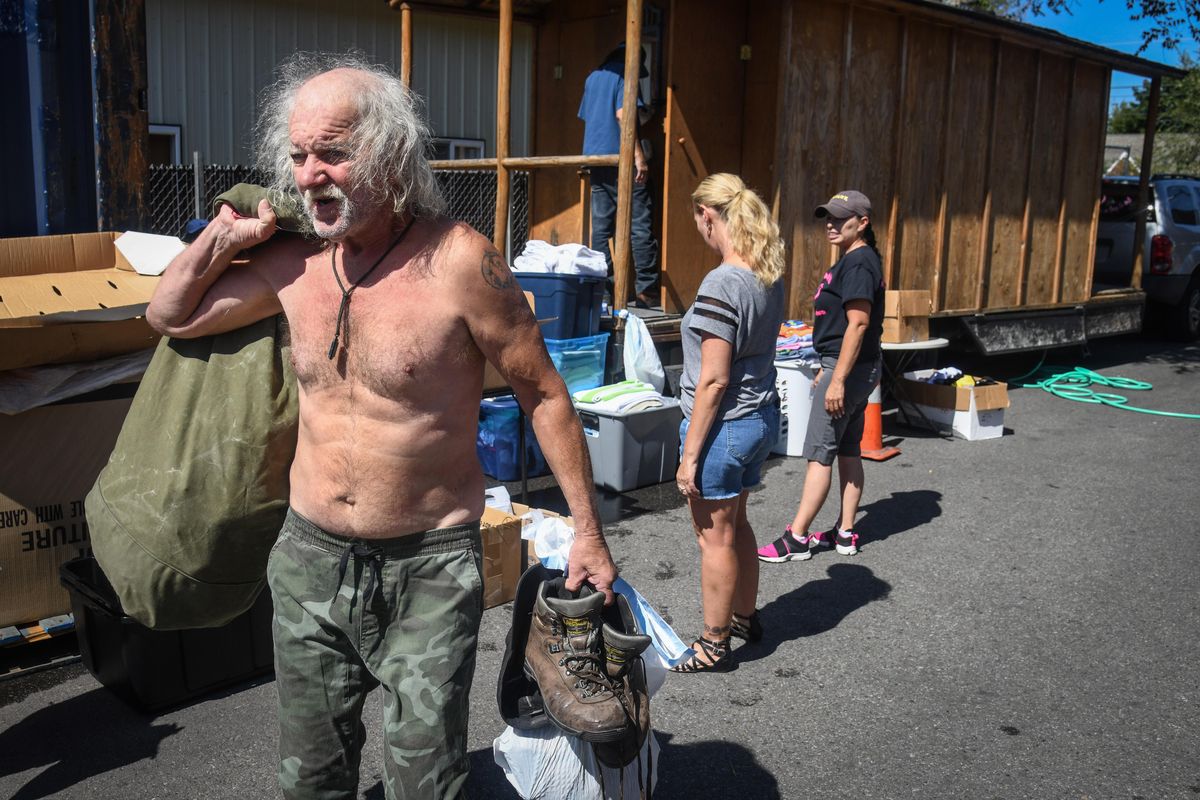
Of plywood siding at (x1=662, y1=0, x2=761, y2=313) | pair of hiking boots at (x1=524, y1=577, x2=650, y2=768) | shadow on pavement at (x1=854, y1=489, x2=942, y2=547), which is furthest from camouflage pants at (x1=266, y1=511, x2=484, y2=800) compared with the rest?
plywood siding at (x1=662, y1=0, x2=761, y2=313)

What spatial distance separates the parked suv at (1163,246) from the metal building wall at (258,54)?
813 centimetres

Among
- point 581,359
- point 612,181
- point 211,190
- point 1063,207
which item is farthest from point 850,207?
point 1063,207

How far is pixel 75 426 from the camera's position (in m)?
4.14

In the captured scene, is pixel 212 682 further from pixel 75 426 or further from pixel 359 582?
pixel 359 582

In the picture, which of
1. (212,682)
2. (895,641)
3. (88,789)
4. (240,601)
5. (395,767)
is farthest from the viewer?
(895,641)

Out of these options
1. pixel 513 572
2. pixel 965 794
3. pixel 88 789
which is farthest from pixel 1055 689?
pixel 88 789

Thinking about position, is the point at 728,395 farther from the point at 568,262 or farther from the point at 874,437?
the point at 874,437

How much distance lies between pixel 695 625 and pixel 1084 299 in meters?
9.47

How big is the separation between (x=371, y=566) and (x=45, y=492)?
241cm

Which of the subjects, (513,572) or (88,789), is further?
(513,572)

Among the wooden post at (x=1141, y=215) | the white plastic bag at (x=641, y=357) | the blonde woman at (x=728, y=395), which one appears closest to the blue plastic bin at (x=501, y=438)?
the white plastic bag at (x=641, y=357)

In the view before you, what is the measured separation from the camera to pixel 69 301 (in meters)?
3.97

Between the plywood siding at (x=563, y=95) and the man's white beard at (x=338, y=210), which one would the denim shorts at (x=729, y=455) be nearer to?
→ the man's white beard at (x=338, y=210)

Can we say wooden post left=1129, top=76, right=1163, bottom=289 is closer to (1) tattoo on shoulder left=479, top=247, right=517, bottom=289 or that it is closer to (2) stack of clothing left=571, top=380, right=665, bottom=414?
(2) stack of clothing left=571, top=380, right=665, bottom=414
